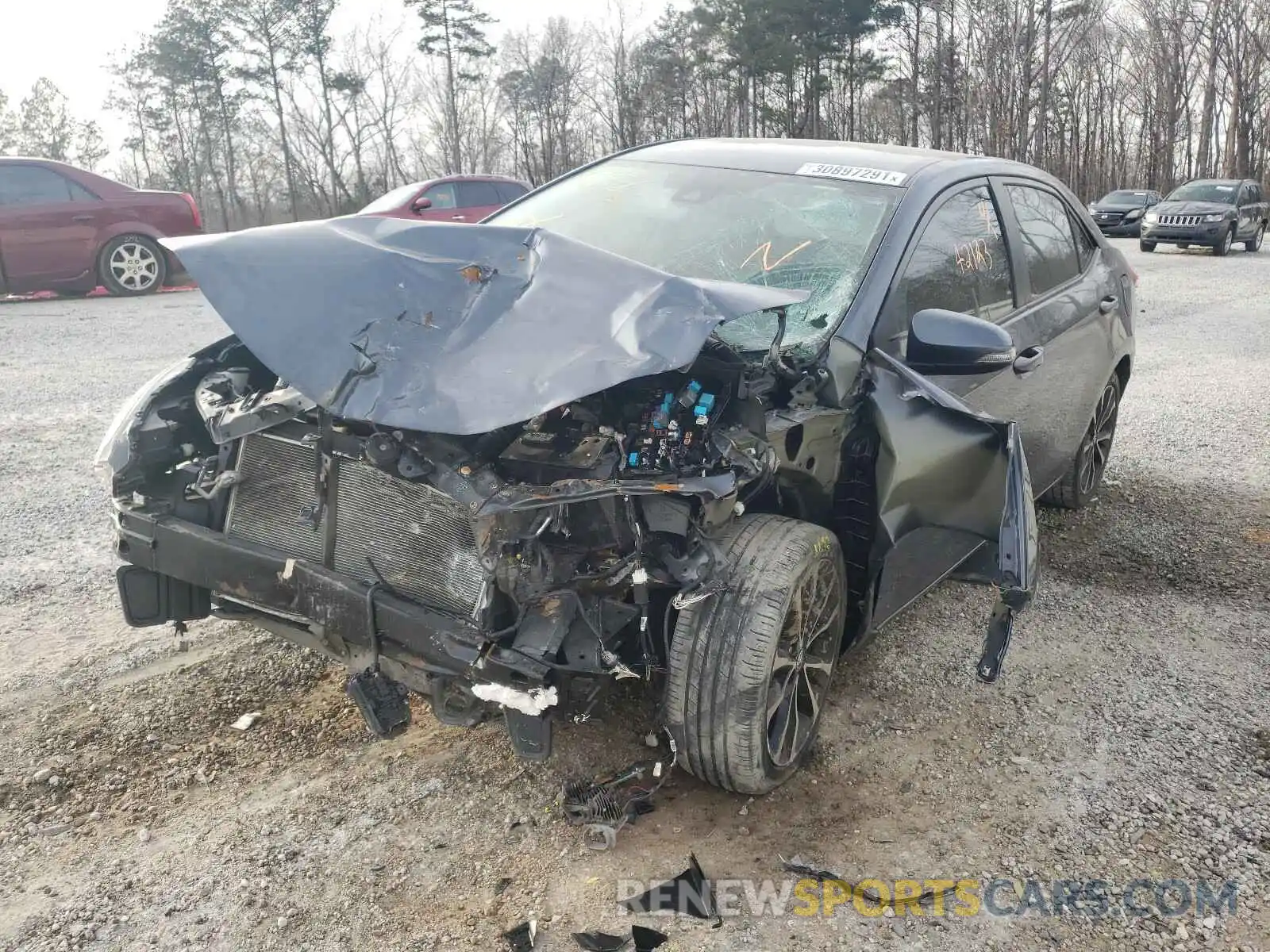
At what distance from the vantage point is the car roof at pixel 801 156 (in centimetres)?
367

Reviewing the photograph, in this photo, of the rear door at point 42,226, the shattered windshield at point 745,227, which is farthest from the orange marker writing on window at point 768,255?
the rear door at point 42,226

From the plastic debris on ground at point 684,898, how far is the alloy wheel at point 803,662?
402mm

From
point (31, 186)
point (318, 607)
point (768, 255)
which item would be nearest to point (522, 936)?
point (318, 607)

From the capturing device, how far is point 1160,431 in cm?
683

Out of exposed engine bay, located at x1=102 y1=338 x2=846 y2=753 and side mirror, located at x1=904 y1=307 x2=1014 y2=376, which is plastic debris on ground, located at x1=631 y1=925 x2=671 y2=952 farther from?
side mirror, located at x1=904 y1=307 x2=1014 y2=376

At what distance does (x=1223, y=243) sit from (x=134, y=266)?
21.6m

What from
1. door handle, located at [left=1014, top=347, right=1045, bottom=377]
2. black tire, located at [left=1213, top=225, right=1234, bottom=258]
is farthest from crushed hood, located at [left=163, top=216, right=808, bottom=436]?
black tire, located at [left=1213, top=225, right=1234, bottom=258]

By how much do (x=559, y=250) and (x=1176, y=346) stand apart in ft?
32.0

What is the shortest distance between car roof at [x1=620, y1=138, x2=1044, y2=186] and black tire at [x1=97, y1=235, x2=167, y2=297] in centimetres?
→ 1001

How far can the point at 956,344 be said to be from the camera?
9.50 ft

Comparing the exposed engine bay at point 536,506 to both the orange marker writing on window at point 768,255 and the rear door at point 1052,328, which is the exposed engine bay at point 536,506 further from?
the rear door at point 1052,328

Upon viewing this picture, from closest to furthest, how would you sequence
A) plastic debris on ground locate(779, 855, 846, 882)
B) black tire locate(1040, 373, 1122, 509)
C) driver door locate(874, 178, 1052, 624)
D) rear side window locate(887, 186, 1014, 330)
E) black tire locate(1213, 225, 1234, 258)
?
1. plastic debris on ground locate(779, 855, 846, 882)
2. driver door locate(874, 178, 1052, 624)
3. rear side window locate(887, 186, 1014, 330)
4. black tire locate(1040, 373, 1122, 509)
5. black tire locate(1213, 225, 1234, 258)

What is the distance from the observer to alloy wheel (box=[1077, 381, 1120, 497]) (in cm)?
512

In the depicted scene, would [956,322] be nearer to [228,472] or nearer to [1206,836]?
[1206,836]
